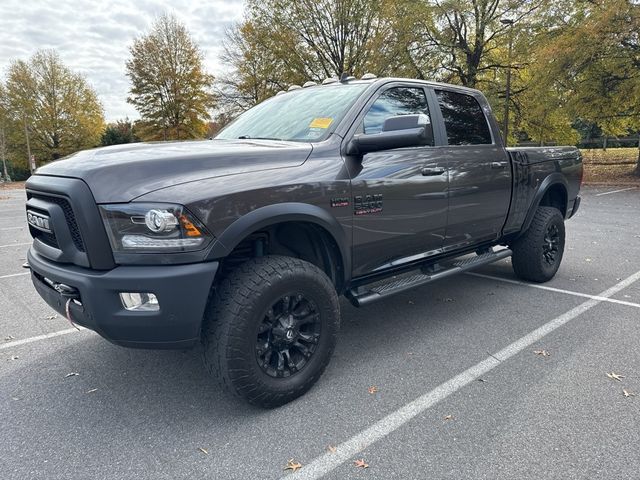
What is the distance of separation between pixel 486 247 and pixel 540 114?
57.0ft

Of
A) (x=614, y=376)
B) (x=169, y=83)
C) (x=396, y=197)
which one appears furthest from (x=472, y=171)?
(x=169, y=83)

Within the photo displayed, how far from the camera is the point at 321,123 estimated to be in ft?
10.2

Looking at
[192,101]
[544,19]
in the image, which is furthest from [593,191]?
[192,101]

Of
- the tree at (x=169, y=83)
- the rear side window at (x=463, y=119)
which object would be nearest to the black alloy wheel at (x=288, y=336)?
the rear side window at (x=463, y=119)

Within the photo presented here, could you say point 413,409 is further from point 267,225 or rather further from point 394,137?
point 394,137

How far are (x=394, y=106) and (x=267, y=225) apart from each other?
5.26 feet

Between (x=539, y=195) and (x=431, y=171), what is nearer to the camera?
(x=431, y=171)

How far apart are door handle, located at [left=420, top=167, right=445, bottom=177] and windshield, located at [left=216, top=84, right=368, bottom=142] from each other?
753mm

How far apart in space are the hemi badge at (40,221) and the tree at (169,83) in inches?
1337

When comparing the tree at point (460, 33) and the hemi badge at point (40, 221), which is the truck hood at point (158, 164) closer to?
the hemi badge at point (40, 221)

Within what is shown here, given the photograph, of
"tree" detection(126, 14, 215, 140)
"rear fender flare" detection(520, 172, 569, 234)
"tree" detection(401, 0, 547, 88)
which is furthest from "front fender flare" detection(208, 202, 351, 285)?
"tree" detection(126, 14, 215, 140)

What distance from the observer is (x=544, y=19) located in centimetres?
1784

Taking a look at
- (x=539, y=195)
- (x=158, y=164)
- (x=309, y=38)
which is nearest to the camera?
(x=158, y=164)

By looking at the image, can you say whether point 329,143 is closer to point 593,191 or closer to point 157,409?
point 157,409
